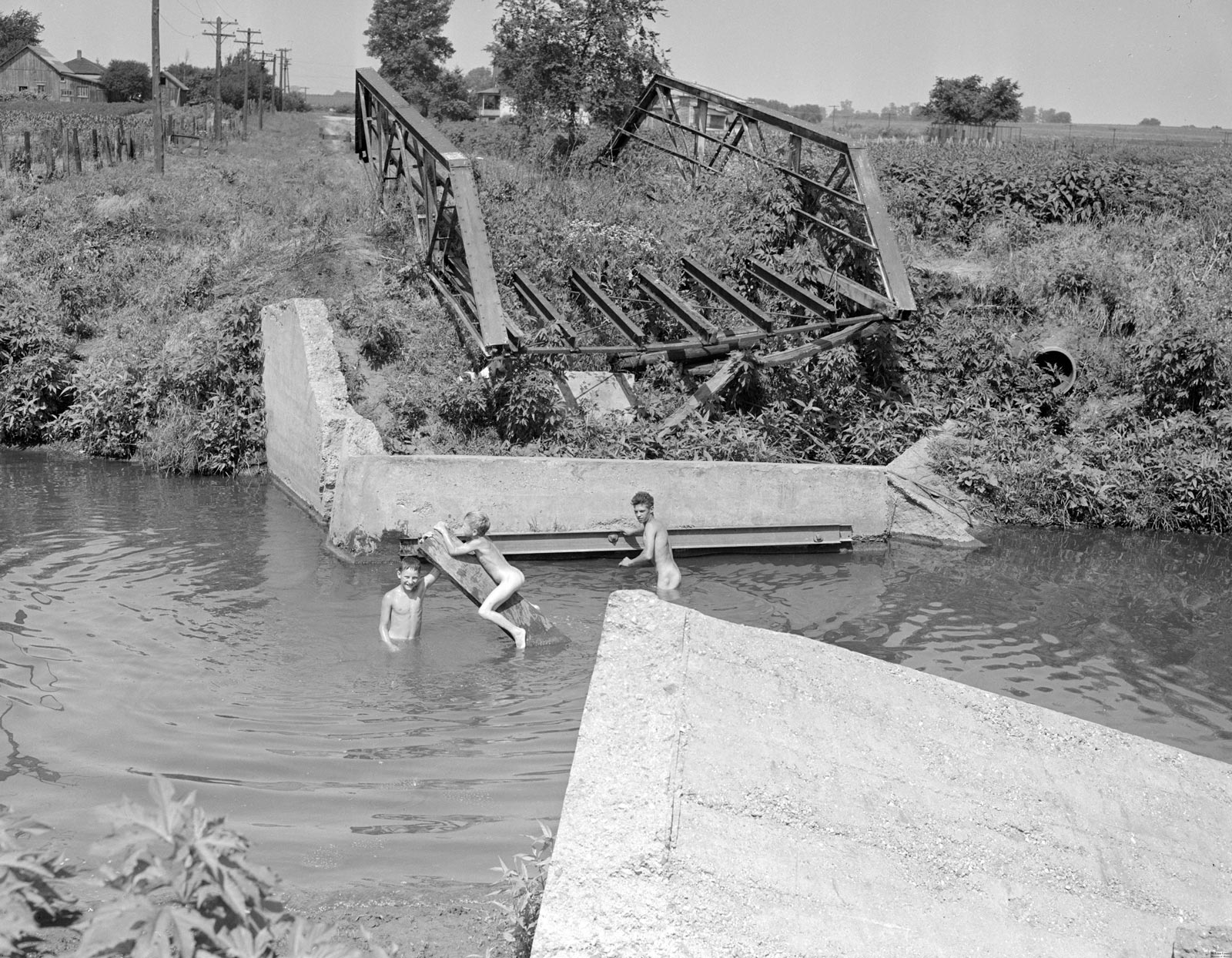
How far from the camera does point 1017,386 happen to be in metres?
15.8

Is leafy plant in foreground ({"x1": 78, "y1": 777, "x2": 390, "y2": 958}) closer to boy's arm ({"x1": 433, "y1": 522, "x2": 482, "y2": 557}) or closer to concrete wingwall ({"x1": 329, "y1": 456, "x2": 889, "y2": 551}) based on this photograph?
boy's arm ({"x1": 433, "y1": 522, "x2": 482, "y2": 557})

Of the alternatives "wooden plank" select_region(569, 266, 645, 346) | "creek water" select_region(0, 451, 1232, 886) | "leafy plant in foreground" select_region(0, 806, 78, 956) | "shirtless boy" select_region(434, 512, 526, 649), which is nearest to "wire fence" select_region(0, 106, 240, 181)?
"creek water" select_region(0, 451, 1232, 886)

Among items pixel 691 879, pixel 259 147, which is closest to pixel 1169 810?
pixel 691 879

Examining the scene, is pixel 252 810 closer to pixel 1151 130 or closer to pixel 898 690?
pixel 898 690

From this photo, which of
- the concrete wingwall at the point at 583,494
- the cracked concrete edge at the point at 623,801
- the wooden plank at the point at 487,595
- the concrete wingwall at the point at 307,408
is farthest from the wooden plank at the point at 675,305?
the cracked concrete edge at the point at 623,801

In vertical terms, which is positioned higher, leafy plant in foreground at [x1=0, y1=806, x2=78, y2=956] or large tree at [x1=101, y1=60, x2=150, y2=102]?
large tree at [x1=101, y1=60, x2=150, y2=102]

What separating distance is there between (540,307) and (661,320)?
2431 millimetres

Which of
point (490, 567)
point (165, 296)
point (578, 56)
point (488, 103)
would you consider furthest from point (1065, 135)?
point (488, 103)

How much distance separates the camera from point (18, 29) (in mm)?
94562

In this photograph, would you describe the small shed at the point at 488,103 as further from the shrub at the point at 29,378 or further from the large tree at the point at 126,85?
the shrub at the point at 29,378

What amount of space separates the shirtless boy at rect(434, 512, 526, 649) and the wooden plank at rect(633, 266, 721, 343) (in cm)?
542

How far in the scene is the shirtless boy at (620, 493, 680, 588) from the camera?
1036 cm

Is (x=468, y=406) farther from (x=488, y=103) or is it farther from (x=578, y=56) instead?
(x=488, y=103)

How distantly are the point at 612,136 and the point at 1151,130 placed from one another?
4708 centimetres
